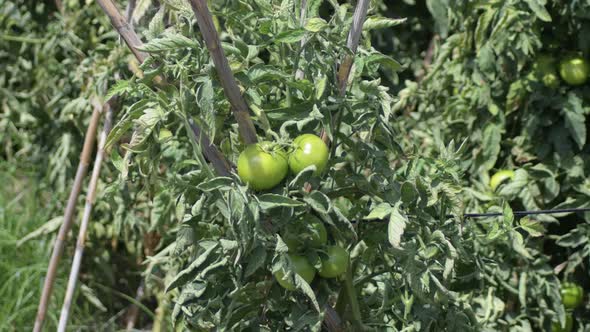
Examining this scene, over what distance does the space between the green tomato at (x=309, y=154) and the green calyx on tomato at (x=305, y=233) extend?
10 centimetres

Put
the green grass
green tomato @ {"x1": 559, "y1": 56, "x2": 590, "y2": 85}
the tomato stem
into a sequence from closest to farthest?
the tomato stem → green tomato @ {"x1": 559, "y1": 56, "x2": 590, "y2": 85} → the green grass

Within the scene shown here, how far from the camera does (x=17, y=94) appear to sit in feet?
11.0

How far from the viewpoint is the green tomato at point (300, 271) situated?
1.41 metres

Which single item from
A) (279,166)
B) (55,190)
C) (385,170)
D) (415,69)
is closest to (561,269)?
(415,69)

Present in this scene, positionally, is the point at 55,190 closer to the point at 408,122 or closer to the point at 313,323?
the point at 408,122

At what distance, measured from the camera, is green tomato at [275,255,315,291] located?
55.3 inches

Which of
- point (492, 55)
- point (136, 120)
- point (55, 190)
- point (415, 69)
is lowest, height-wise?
point (55, 190)

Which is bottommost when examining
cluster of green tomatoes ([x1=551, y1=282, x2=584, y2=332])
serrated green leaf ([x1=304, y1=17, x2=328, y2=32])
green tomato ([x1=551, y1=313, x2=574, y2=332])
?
green tomato ([x1=551, y1=313, x2=574, y2=332])

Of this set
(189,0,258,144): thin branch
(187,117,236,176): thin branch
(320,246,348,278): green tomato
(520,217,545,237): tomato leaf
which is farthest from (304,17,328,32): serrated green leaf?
(520,217,545,237): tomato leaf

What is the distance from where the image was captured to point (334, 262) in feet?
4.76

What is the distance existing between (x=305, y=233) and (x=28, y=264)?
2210mm

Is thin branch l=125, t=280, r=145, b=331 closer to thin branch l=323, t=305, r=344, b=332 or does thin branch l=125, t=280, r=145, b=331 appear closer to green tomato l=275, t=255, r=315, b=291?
thin branch l=323, t=305, r=344, b=332

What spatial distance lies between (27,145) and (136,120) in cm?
219

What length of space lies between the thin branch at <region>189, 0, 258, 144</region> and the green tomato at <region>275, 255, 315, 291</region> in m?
0.23
